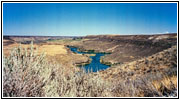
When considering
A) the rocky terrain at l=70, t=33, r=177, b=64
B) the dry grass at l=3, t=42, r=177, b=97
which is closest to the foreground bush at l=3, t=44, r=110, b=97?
the dry grass at l=3, t=42, r=177, b=97

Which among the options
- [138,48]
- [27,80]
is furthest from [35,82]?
[138,48]

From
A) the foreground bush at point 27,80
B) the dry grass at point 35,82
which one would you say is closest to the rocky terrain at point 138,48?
the dry grass at point 35,82

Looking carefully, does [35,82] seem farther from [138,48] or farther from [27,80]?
[138,48]

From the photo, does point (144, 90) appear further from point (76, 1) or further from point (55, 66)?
point (76, 1)

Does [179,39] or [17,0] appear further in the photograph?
[179,39]

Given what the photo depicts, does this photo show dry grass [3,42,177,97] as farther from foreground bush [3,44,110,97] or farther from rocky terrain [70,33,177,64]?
rocky terrain [70,33,177,64]

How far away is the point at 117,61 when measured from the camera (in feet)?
135

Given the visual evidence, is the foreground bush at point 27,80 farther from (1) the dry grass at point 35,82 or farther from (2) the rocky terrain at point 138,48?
(2) the rocky terrain at point 138,48

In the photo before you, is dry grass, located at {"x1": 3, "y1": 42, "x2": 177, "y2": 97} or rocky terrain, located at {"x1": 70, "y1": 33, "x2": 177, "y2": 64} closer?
dry grass, located at {"x1": 3, "y1": 42, "x2": 177, "y2": 97}

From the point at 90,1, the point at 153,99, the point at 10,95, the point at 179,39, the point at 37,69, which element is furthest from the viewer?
the point at 179,39

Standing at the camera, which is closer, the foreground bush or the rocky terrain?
the foreground bush

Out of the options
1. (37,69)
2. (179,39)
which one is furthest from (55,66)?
(179,39)

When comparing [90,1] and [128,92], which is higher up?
[90,1]

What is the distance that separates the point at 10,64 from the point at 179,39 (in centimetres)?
323
